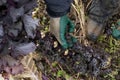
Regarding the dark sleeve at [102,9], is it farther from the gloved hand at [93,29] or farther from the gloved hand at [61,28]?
the gloved hand at [61,28]

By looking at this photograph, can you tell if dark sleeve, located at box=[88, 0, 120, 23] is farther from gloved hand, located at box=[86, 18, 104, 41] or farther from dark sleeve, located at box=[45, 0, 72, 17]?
dark sleeve, located at box=[45, 0, 72, 17]

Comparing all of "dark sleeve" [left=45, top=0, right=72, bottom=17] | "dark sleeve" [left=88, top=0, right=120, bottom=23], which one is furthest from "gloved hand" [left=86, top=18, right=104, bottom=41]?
"dark sleeve" [left=45, top=0, right=72, bottom=17]

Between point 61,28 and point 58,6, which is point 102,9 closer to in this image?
point 61,28

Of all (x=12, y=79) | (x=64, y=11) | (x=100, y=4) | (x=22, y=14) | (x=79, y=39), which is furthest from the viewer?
(x=79, y=39)

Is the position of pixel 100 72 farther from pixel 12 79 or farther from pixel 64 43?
pixel 12 79

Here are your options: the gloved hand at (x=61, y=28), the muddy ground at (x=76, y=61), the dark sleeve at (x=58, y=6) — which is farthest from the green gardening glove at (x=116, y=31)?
the dark sleeve at (x=58, y=6)

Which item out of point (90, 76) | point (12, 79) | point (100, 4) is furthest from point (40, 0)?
point (12, 79)
